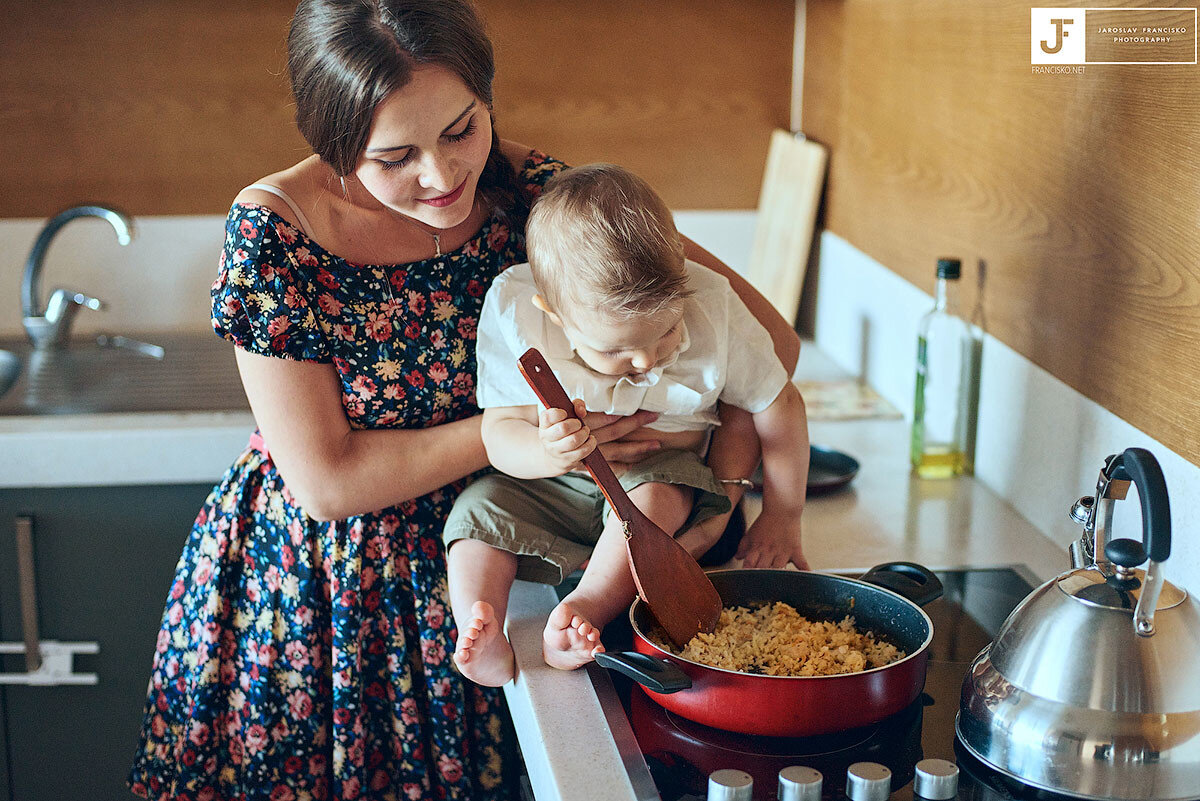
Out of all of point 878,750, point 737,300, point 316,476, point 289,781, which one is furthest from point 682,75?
point 878,750

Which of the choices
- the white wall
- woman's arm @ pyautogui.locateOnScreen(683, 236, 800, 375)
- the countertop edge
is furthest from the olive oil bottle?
the countertop edge

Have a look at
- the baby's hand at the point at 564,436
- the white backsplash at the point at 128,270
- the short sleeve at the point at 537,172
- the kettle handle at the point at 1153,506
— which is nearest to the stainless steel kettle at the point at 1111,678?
the kettle handle at the point at 1153,506

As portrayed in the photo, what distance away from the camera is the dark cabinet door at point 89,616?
69.4 inches

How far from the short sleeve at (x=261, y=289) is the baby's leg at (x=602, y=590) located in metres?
0.38

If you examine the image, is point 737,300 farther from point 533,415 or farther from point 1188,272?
point 1188,272

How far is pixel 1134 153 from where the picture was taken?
116cm

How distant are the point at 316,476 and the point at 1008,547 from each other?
775 millimetres

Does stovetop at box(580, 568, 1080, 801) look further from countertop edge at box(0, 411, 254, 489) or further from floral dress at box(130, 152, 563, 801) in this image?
countertop edge at box(0, 411, 254, 489)

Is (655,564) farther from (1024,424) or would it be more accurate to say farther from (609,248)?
(1024,424)

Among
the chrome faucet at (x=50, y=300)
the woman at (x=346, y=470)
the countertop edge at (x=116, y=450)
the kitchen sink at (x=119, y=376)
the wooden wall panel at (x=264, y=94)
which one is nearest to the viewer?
the woman at (x=346, y=470)

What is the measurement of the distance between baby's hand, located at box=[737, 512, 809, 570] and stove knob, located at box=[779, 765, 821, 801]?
0.45m

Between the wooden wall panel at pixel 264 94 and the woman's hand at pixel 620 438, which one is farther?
the wooden wall panel at pixel 264 94

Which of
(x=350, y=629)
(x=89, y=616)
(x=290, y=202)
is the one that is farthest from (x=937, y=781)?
(x=89, y=616)

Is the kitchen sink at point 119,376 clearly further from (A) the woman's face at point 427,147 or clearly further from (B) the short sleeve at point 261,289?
(A) the woman's face at point 427,147
